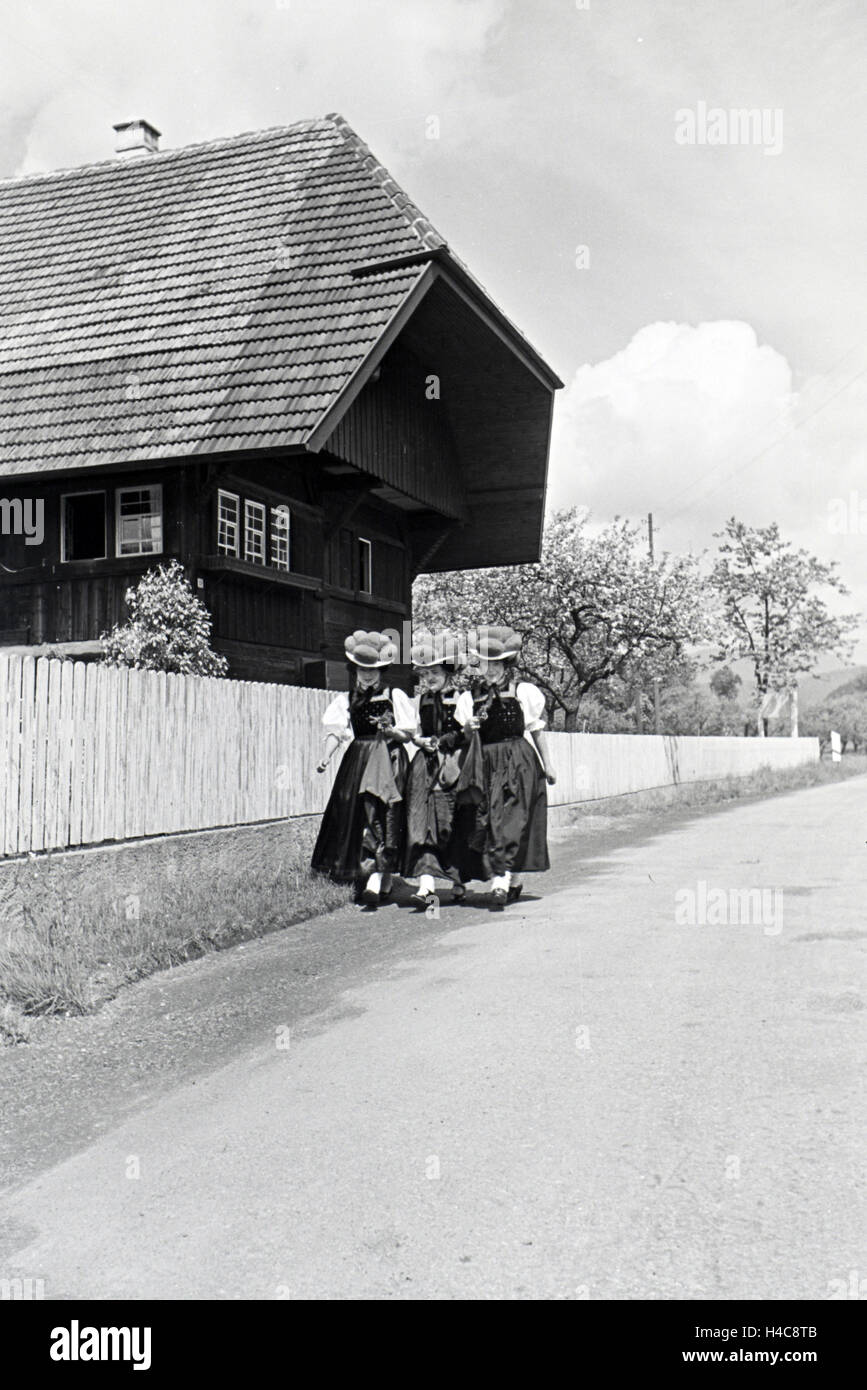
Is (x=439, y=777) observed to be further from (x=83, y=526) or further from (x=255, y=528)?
(x=83, y=526)

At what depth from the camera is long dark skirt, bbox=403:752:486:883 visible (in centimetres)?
996

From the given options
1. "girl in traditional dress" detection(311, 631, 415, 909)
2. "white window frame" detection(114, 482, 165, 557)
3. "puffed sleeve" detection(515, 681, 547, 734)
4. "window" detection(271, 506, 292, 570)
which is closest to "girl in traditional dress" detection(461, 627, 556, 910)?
"puffed sleeve" detection(515, 681, 547, 734)

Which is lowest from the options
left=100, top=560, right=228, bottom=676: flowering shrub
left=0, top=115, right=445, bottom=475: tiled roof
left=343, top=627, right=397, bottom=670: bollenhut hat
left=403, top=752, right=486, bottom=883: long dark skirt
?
left=403, top=752, right=486, bottom=883: long dark skirt

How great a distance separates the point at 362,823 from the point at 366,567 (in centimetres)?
1011

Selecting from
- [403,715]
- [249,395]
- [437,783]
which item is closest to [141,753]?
[403,715]

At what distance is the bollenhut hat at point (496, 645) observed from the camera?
991 centimetres

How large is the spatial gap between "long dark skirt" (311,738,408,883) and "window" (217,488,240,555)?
20.3ft

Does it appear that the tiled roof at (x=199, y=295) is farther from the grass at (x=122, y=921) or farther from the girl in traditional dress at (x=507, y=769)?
the grass at (x=122, y=921)

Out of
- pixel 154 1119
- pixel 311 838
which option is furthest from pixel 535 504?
pixel 154 1119

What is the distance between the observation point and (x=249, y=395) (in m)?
14.3

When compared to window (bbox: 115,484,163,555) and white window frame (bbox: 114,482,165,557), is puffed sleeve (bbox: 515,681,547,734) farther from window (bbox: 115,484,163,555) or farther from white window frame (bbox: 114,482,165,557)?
window (bbox: 115,484,163,555)

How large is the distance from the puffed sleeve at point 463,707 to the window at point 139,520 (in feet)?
21.6

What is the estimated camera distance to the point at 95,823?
9008 millimetres
